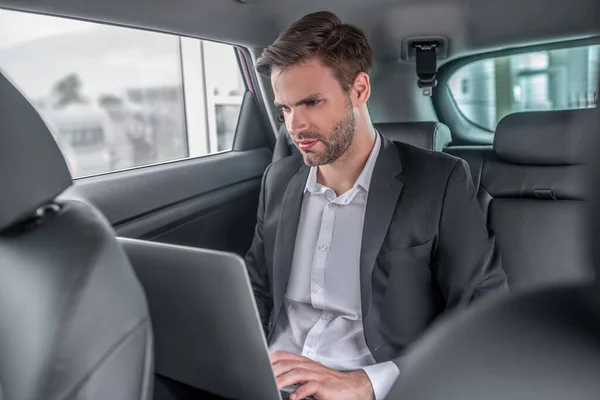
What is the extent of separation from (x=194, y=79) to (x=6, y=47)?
3.02 feet

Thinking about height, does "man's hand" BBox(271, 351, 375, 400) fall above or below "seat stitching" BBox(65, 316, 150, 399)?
below

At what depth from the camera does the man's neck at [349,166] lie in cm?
140

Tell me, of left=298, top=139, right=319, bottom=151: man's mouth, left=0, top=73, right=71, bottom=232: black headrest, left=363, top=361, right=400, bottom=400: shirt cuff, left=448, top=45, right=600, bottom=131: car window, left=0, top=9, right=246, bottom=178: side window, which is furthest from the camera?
left=448, top=45, right=600, bottom=131: car window

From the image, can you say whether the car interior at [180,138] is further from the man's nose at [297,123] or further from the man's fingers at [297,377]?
the man's nose at [297,123]

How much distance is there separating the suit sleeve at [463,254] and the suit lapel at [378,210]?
4.6 inches

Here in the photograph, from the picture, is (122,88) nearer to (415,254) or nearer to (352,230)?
(352,230)

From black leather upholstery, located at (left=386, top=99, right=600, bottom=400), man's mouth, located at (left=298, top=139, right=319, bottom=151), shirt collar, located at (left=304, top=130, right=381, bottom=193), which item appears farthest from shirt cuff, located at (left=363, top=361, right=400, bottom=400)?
black leather upholstery, located at (left=386, top=99, right=600, bottom=400)

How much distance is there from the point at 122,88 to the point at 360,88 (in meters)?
0.89

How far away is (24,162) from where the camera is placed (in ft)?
2.45

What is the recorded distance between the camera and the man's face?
137 centimetres

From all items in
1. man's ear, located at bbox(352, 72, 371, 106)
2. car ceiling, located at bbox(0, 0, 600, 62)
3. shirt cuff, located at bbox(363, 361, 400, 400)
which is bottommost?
shirt cuff, located at bbox(363, 361, 400, 400)

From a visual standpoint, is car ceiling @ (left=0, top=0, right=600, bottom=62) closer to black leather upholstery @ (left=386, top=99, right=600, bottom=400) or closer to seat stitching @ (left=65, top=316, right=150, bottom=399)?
seat stitching @ (left=65, top=316, right=150, bottom=399)

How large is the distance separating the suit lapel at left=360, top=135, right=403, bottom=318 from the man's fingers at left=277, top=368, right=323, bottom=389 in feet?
0.88

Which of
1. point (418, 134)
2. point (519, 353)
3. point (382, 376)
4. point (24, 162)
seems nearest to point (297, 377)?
point (382, 376)
